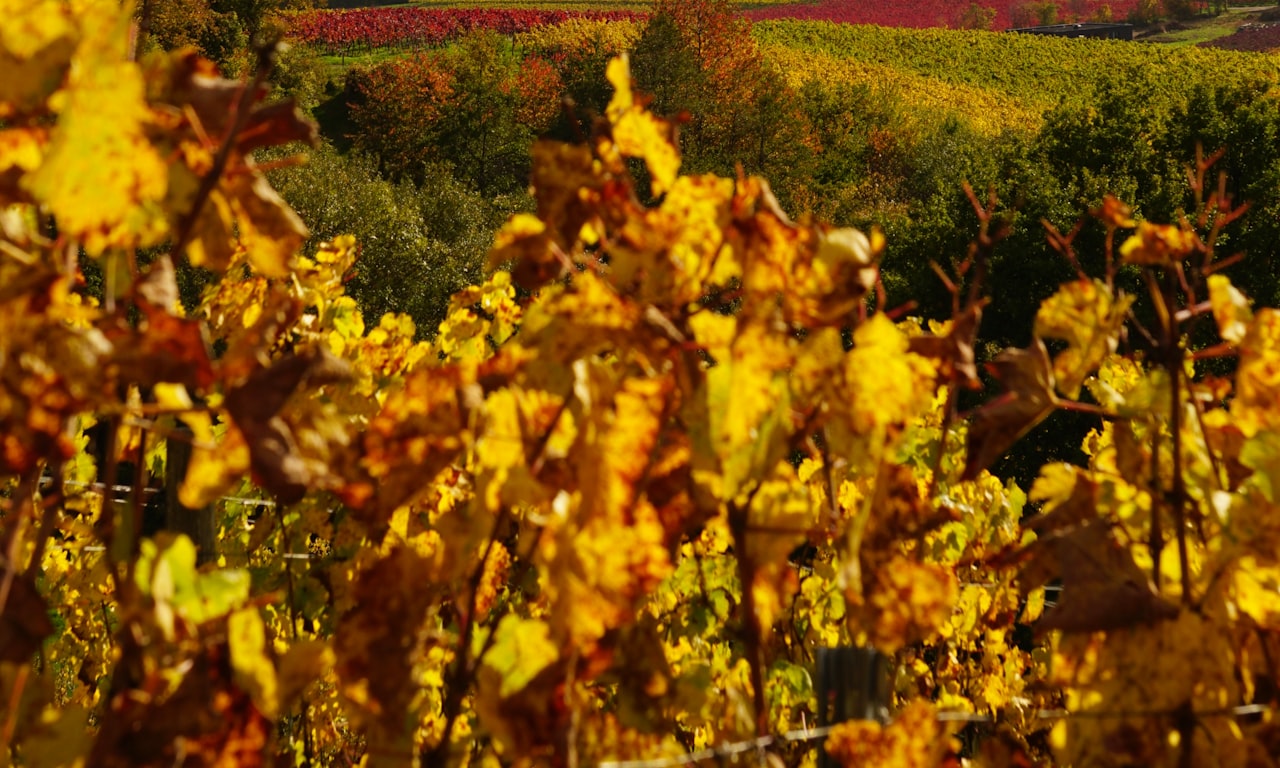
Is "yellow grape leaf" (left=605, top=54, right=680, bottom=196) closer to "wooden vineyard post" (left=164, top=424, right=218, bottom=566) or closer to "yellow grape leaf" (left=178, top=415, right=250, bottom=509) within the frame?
"yellow grape leaf" (left=178, top=415, right=250, bottom=509)

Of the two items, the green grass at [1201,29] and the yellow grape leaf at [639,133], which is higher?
the green grass at [1201,29]

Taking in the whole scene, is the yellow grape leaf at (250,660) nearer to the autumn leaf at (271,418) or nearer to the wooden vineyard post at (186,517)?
the autumn leaf at (271,418)

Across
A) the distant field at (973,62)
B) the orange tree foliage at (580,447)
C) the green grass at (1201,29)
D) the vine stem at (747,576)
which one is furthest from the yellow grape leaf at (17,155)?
the green grass at (1201,29)

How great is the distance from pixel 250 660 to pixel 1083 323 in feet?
2.72

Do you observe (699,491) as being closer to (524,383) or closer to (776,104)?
(524,383)

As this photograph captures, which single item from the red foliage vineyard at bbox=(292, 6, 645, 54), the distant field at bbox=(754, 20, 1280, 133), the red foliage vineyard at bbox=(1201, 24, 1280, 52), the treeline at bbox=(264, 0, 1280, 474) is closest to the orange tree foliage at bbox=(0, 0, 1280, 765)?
the treeline at bbox=(264, 0, 1280, 474)

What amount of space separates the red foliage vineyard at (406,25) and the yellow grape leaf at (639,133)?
177ft

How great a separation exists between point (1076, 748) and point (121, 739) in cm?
78

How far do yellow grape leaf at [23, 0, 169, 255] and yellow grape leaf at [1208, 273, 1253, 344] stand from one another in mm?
896

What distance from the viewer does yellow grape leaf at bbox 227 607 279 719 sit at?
0.75 meters

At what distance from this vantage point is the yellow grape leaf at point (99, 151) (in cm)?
63

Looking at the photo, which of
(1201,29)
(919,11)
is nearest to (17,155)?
(1201,29)

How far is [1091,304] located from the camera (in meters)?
1.11

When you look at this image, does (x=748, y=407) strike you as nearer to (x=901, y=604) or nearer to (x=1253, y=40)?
(x=901, y=604)
